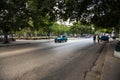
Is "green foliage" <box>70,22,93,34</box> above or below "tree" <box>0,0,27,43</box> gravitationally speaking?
below

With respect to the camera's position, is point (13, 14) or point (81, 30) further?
point (81, 30)

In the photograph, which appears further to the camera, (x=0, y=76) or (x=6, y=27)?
(x=6, y=27)

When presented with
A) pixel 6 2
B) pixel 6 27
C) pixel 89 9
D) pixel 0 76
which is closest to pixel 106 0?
pixel 89 9

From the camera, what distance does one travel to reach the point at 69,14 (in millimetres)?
24531

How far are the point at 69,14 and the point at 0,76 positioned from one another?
1637 cm

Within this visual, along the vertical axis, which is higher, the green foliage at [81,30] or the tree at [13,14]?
the tree at [13,14]

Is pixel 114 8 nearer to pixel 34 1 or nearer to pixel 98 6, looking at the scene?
pixel 98 6

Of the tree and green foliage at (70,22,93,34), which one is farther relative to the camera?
green foliage at (70,22,93,34)

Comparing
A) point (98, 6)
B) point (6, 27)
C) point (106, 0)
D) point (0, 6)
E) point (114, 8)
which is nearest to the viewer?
point (106, 0)

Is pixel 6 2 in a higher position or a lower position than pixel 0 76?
higher

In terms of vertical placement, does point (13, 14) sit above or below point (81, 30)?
above

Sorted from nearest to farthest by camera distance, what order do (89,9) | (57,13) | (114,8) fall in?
(114,8), (89,9), (57,13)

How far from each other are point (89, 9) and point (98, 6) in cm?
210

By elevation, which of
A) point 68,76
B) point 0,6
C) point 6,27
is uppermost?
point 0,6
